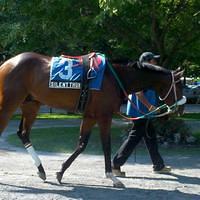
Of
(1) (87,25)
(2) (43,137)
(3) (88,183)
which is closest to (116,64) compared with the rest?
(3) (88,183)

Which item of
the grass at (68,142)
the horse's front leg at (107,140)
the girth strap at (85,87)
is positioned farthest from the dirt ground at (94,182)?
the grass at (68,142)

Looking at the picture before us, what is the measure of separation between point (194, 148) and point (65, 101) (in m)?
6.19

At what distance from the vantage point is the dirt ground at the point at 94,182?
7.23 m

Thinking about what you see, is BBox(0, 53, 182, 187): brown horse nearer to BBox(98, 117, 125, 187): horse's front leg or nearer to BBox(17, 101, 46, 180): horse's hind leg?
BBox(98, 117, 125, 187): horse's front leg

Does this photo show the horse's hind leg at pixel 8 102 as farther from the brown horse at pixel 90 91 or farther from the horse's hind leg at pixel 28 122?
the horse's hind leg at pixel 28 122

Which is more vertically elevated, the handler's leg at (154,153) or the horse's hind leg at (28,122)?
the horse's hind leg at (28,122)

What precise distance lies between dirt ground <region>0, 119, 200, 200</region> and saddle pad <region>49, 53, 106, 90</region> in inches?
57.9

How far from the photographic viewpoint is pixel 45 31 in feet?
44.8

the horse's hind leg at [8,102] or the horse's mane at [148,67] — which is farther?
the horse's mane at [148,67]

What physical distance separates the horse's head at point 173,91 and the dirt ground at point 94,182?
1.25m

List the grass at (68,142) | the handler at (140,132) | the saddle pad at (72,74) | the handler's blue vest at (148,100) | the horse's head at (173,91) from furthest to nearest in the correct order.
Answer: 1. the grass at (68,142)
2. the handler's blue vest at (148,100)
3. the handler at (140,132)
4. the horse's head at (173,91)
5. the saddle pad at (72,74)

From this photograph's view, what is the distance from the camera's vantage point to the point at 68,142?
14.3m

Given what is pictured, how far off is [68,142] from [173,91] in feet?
22.1

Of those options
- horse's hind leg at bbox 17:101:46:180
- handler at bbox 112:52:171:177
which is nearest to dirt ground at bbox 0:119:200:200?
handler at bbox 112:52:171:177
